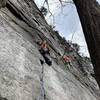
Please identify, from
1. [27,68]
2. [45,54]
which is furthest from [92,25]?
[45,54]

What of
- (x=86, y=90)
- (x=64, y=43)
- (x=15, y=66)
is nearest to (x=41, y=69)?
(x=15, y=66)

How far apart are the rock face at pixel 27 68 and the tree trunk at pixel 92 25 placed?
1.28 metres

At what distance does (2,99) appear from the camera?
4.72 meters

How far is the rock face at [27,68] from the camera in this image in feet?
17.3

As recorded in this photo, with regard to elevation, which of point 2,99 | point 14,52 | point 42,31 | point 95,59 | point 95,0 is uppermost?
point 42,31

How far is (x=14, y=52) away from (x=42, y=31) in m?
2.78

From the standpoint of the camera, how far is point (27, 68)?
5930mm

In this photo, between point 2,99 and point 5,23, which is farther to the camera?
point 5,23

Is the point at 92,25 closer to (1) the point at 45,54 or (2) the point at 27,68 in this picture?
(2) the point at 27,68

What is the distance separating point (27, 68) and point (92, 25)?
5.46ft

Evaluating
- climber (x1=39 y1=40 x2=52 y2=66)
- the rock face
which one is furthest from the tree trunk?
climber (x1=39 y1=40 x2=52 y2=66)

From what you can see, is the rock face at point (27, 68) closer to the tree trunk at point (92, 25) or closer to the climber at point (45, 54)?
the climber at point (45, 54)

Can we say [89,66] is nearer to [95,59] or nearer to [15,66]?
[15,66]

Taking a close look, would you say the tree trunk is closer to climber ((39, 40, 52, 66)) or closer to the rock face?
the rock face
